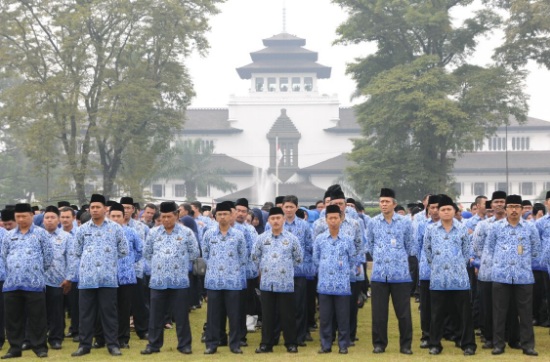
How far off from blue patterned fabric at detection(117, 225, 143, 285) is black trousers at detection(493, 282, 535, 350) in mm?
4170

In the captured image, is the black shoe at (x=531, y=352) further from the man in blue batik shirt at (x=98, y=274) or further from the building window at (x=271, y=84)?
the building window at (x=271, y=84)

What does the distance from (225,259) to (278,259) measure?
23.5 inches

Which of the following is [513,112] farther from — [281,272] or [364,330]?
[281,272]

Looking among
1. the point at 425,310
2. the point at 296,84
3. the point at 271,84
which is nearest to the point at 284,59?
the point at 296,84

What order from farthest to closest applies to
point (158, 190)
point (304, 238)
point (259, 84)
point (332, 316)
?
point (259, 84) → point (158, 190) → point (304, 238) → point (332, 316)

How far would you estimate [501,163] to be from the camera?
70.8 metres

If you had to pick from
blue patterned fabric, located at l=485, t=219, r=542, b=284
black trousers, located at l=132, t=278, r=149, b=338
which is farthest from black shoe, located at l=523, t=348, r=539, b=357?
black trousers, located at l=132, t=278, r=149, b=338

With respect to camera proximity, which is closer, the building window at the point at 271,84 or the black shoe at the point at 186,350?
the black shoe at the point at 186,350

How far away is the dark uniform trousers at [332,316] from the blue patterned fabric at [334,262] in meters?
0.10

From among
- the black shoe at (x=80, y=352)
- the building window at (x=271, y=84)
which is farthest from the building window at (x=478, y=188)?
the black shoe at (x=80, y=352)

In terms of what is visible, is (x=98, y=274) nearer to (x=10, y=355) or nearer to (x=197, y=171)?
(x=10, y=355)

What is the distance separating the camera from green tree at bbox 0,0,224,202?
33.5 m

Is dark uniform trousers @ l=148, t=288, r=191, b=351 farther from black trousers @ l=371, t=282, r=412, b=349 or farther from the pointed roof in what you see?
the pointed roof

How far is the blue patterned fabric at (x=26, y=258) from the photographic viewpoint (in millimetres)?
10648
